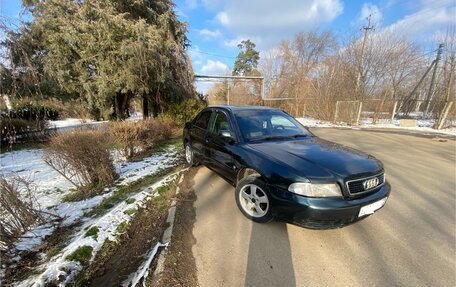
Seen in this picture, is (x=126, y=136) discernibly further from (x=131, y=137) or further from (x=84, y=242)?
(x=84, y=242)

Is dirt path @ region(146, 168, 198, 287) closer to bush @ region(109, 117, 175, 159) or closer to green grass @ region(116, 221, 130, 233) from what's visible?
green grass @ region(116, 221, 130, 233)

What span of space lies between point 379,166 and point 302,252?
5.14ft

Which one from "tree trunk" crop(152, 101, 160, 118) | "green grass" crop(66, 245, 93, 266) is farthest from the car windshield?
"tree trunk" crop(152, 101, 160, 118)

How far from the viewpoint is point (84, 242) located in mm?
2621

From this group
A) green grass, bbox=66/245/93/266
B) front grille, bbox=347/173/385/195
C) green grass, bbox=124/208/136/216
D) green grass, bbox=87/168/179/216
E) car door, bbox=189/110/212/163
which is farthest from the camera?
car door, bbox=189/110/212/163

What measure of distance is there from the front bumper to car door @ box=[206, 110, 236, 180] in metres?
1.18

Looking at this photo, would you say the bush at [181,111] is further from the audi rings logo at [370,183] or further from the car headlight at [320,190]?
the audi rings logo at [370,183]

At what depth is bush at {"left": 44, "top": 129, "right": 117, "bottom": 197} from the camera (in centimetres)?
414

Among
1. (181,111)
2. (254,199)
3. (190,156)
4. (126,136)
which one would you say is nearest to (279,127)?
(254,199)

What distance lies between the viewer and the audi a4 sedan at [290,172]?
2.56 metres

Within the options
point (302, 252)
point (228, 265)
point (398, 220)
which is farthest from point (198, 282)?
point (398, 220)

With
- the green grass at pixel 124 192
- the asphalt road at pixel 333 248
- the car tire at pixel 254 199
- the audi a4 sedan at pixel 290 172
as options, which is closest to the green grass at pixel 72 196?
the green grass at pixel 124 192

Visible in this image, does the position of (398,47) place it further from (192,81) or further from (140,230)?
(140,230)

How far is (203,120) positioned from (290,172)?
2.90 m
